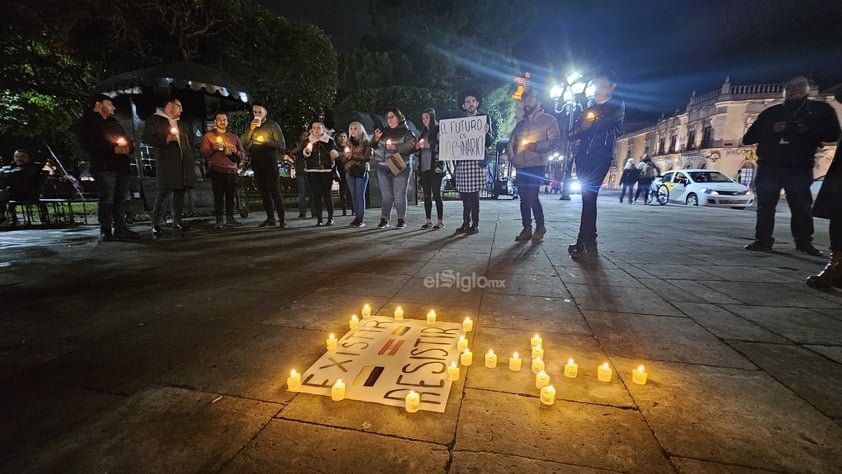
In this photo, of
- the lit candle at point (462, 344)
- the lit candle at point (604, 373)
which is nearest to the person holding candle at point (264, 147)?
the lit candle at point (462, 344)

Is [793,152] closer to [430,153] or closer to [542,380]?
[430,153]

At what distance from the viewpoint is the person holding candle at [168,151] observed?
611 centimetres

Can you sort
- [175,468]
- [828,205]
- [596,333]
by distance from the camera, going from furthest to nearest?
1. [828,205]
2. [596,333]
3. [175,468]

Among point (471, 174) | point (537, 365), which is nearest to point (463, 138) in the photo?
point (471, 174)

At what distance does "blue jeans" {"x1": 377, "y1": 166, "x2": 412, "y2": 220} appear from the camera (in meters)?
7.16

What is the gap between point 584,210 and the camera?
15.6 feet

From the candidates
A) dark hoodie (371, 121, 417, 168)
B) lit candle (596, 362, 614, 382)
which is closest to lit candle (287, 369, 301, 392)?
lit candle (596, 362, 614, 382)

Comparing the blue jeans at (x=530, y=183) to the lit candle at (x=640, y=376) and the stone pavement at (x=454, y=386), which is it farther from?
the lit candle at (x=640, y=376)

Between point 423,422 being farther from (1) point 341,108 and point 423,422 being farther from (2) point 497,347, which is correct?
(1) point 341,108

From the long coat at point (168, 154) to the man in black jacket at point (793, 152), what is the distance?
9.23m

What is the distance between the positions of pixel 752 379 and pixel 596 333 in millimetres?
752

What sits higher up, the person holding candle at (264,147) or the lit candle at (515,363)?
the person holding candle at (264,147)

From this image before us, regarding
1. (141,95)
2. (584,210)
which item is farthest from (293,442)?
(141,95)

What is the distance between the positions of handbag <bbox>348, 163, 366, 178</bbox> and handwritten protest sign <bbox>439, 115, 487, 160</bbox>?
1.75m
